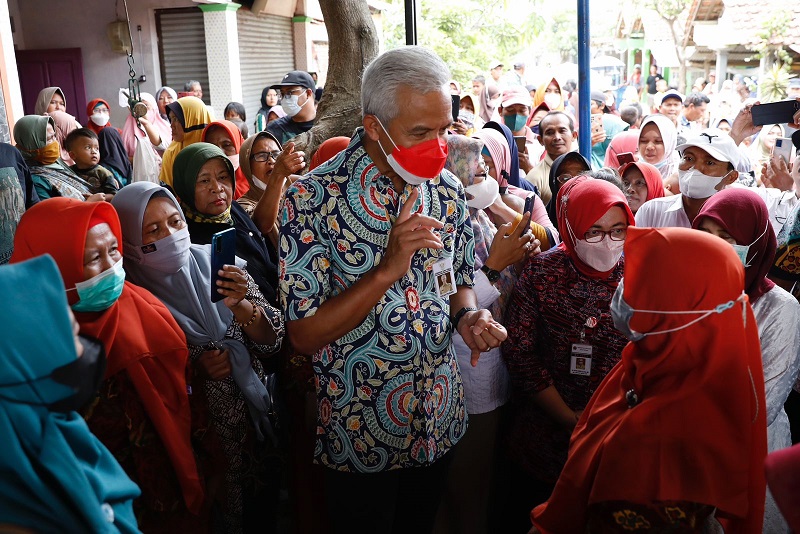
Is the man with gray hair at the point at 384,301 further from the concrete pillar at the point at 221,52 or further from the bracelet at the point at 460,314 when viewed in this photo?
the concrete pillar at the point at 221,52

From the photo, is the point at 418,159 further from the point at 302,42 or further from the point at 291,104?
the point at 302,42

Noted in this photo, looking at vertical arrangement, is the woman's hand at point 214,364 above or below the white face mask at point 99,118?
below

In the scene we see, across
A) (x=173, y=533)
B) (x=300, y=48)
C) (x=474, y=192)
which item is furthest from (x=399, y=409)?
(x=300, y=48)

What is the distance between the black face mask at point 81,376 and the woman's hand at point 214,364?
110 cm

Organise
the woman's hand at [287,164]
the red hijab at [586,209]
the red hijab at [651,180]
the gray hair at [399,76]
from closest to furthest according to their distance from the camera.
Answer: the gray hair at [399,76], the red hijab at [586,209], the woman's hand at [287,164], the red hijab at [651,180]

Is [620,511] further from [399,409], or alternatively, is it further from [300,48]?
[300,48]

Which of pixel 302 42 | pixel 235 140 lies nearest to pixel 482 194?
pixel 235 140

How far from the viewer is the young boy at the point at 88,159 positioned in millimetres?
5781

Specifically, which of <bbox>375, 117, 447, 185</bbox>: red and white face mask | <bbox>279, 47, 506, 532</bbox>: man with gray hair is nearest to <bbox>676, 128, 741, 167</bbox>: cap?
<bbox>279, 47, 506, 532</bbox>: man with gray hair

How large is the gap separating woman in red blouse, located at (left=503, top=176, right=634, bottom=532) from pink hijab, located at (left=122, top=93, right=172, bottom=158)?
20.8ft

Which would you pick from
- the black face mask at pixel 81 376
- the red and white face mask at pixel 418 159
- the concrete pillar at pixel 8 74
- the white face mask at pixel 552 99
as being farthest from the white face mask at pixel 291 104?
the black face mask at pixel 81 376

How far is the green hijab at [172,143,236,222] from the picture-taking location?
3267 mm

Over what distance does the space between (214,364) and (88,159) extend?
13.6 ft

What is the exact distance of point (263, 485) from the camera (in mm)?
2648
